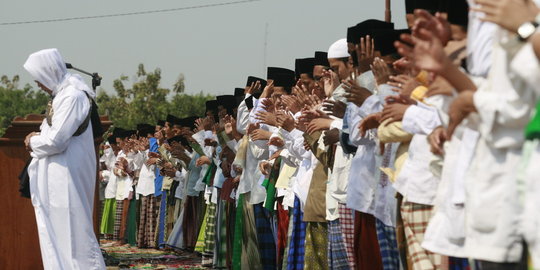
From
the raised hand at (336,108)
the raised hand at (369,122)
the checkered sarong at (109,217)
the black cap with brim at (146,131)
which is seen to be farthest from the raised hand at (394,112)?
the checkered sarong at (109,217)

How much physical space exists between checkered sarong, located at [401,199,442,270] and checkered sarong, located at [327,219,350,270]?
1.72 meters

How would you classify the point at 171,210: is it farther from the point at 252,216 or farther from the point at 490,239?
the point at 490,239

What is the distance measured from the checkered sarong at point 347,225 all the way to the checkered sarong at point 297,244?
1.08 m

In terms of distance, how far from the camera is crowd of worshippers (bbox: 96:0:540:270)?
3346 mm

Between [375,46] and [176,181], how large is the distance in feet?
33.1

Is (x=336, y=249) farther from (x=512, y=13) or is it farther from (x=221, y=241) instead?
(x=221, y=241)

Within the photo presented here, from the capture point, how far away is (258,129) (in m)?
9.52

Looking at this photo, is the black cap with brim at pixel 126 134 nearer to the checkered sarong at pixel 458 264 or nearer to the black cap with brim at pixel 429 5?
the black cap with brim at pixel 429 5

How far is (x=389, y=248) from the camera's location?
6.05 meters

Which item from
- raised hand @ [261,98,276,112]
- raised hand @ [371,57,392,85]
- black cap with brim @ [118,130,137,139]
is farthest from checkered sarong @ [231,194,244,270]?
black cap with brim @ [118,130,137,139]

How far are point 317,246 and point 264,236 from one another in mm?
2780

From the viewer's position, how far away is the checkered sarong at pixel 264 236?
10.2m

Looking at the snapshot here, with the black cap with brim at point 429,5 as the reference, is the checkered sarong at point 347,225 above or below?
below

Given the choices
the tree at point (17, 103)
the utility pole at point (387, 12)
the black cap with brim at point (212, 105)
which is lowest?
the black cap with brim at point (212, 105)
